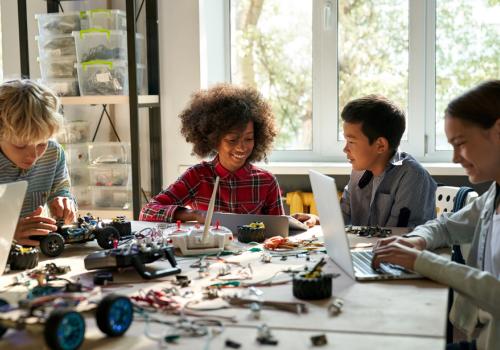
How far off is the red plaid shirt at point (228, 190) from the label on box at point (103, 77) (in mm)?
927

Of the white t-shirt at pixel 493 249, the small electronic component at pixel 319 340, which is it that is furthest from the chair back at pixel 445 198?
the small electronic component at pixel 319 340

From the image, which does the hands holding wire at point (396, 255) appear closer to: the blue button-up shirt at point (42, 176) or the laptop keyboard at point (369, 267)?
the laptop keyboard at point (369, 267)

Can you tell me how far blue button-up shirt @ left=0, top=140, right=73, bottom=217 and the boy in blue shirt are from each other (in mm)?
843

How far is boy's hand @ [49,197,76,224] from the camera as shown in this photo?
2.13 meters

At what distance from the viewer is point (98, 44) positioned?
10.9 ft

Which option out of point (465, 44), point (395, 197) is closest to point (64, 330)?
point (395, 197)

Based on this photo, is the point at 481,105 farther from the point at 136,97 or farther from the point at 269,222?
the point at 136,97

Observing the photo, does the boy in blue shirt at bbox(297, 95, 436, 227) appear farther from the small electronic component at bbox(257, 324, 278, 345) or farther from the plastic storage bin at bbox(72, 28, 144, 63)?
the plastic storage bin at bbox(72, 28, 144, 63)

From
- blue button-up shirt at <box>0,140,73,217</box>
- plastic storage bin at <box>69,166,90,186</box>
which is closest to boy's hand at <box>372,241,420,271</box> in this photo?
blue button-up shirt at <box>0,140,73,217</box>

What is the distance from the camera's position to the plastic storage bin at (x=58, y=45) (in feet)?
11.1

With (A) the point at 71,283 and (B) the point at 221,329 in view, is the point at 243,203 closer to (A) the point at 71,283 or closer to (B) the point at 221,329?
(A) the point at 71,283

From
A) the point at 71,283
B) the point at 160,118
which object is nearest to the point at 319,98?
the point at 160,118

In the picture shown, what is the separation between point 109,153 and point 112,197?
0.22 meters

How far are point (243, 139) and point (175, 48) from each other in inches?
43.0
